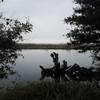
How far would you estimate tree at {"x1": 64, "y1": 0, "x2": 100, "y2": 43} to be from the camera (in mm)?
16938

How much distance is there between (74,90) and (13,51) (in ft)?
13.8

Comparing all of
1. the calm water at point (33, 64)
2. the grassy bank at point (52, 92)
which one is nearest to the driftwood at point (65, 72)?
the calm water at point (33, 64)

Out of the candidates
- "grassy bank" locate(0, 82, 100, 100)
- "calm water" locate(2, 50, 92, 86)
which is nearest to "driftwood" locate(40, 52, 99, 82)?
"calm water" locate(2, 50, 92, 86)

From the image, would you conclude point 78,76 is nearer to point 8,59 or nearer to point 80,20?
point 80,20

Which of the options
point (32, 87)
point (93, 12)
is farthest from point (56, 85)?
point (93, 12)

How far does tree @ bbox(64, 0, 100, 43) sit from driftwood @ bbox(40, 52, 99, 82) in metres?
2.53

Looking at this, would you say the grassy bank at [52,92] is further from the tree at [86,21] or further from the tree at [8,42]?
the tree at [86,21]

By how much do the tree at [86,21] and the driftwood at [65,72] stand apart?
2.53 metres

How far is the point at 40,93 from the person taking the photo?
7340 mm

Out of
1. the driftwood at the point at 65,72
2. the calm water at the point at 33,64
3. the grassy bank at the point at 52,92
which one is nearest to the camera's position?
the grassy bank at the point at 52,92

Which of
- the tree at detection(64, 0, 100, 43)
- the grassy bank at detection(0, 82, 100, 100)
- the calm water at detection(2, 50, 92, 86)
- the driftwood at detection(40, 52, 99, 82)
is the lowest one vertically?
the calm water at detection(2, 50, 92, 86)

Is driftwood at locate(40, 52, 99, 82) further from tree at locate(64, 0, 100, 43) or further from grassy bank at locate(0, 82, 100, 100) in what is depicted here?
grassy bank at locate(0, 82, 100, 100)

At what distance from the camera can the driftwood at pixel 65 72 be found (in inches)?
596

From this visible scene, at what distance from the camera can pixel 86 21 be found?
1725cm
